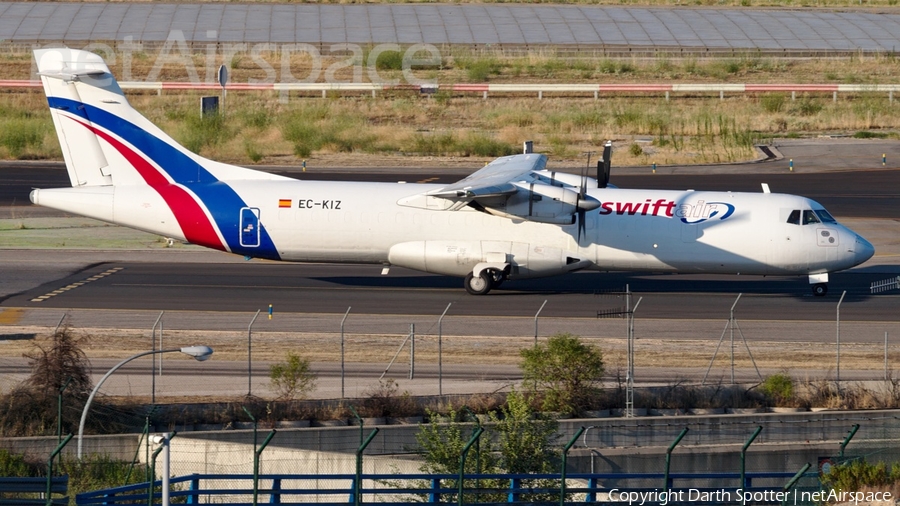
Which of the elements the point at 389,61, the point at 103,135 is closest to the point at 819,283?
the point at 103,135

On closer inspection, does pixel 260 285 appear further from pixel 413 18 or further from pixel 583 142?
pixel 413 18

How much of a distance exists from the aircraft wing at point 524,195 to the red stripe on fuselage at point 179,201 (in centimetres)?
748

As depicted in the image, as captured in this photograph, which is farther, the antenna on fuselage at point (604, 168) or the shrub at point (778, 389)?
the antenna on fuselage at point (604, 168)

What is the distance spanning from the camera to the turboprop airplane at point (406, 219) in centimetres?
3534

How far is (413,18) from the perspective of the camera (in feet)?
313

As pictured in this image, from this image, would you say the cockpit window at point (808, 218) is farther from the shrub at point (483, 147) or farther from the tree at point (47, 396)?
the shrub at point (483, 147)

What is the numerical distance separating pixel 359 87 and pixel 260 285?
153ft

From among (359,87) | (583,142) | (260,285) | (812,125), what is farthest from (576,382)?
(359,87)

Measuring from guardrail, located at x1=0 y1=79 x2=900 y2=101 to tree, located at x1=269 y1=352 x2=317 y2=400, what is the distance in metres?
56.6

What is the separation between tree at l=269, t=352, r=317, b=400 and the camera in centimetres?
2578

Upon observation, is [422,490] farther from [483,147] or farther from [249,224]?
[483,147]

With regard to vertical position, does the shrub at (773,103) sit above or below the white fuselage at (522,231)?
above

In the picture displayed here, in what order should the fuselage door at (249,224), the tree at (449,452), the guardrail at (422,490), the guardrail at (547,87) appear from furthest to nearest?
the guardrail at (547,87) → the fuselage door at (249,224) → the tree at (449,452) → the guardrail at (422,490)

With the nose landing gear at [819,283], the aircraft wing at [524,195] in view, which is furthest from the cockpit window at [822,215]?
the aircraft wing at [524,195]
